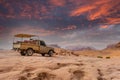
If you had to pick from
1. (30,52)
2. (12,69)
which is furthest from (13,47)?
(12,69)

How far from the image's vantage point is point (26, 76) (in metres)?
11.1

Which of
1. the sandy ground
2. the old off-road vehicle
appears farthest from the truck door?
the sandy ground

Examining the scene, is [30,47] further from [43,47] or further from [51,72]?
[51,72]

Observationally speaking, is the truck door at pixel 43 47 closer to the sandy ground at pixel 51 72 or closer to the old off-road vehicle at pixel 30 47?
the old off-road vehicle at pixel 30 47

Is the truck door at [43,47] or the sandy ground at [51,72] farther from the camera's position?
the truck door at [43,47]

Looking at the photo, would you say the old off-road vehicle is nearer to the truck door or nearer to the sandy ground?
the truck door

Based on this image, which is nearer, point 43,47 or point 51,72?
point 51,72

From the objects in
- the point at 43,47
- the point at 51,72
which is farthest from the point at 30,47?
the point at 51,72

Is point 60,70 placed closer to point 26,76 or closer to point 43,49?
point 26,76

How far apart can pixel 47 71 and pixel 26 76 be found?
1121 millimetres

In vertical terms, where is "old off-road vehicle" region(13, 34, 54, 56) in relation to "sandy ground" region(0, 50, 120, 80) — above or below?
above

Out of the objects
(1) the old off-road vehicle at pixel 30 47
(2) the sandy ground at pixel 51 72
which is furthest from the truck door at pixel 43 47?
(2) the sandy ground at pixel 51 72

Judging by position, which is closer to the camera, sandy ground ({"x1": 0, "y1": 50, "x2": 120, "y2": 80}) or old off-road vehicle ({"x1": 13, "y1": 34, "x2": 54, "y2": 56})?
sandy ground ({"x1": 0, "y1": 50, "x2": 120, "y2": 80})

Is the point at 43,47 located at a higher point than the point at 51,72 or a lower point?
higher
